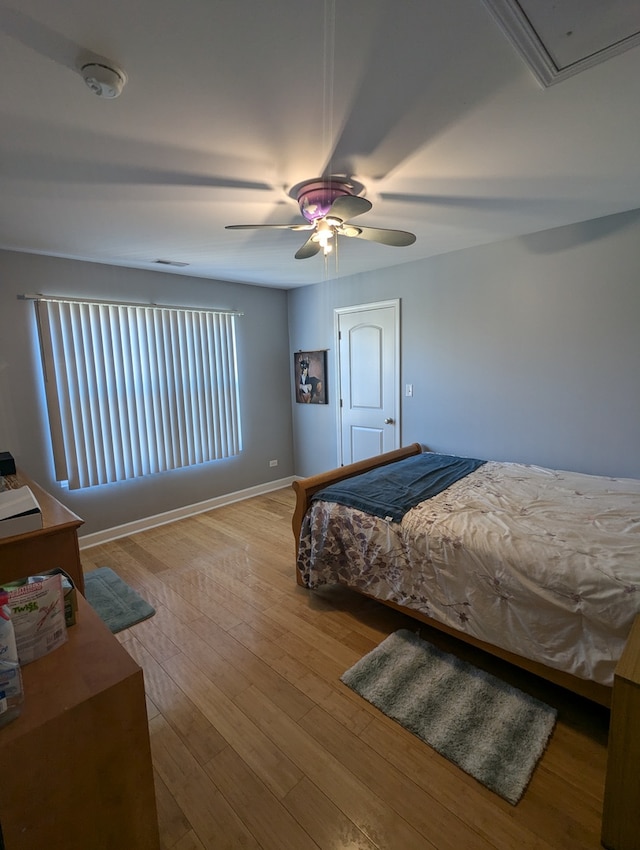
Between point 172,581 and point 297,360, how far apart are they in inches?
117

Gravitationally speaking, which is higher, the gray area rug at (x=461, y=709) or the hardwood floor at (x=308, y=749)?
the gray area rug at (x=461, y=709)

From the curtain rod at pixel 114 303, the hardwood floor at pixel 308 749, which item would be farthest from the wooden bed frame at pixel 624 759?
the curtain rod at pixel 114 303

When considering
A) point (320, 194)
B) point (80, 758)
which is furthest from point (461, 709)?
point (320, 194)

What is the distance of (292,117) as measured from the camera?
1.50 metres

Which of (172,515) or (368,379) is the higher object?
(368,379)

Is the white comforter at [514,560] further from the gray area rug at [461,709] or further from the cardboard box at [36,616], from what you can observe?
the cardboard box at [36,616]

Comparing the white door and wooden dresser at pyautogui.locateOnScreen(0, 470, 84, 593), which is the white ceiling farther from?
wooden dresser at pyautogui.locateOnScreen(0, 470, 84, 593)

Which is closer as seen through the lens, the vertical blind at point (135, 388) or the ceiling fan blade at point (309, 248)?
the ceiling fan blade at point (309, 248)

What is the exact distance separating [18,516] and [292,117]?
2.04 m

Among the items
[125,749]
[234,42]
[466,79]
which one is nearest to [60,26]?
[234,42]

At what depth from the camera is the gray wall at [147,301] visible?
Answer: 10.1 ft

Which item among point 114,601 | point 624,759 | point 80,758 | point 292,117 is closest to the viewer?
point 80,758

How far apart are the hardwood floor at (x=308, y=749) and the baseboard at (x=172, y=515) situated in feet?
4.05

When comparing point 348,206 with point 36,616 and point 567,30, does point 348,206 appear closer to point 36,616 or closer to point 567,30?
point 567,30
